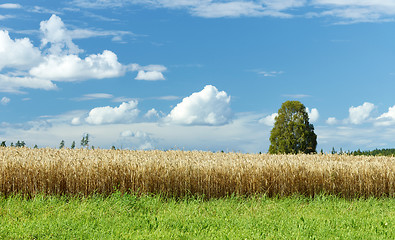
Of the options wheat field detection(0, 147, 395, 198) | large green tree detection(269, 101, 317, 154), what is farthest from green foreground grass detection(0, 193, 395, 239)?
large green tree detection(269, 101, 317, 154)

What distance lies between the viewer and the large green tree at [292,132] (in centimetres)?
3324

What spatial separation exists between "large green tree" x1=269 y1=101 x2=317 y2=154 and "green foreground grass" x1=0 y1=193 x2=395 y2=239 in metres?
20.3

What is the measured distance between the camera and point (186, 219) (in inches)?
395

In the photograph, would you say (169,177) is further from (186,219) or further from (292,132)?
(292,132)

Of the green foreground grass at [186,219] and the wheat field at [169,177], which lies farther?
the wheat field at [169,177]

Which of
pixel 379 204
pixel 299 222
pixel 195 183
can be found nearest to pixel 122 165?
pixel 195 183

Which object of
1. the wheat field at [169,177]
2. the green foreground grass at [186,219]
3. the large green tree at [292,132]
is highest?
the large green tree at [292,132]

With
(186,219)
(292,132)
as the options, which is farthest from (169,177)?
(292,132)

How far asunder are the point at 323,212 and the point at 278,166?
9.11ft

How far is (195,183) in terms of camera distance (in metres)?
13.2

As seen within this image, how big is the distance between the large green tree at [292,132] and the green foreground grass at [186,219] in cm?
2025

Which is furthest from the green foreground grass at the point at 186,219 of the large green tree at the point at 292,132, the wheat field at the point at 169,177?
the large green tree at the point at 292,132

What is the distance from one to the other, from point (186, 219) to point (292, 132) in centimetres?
2521

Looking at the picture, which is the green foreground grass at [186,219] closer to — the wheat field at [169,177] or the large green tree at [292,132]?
the wheat field at [169,177]
